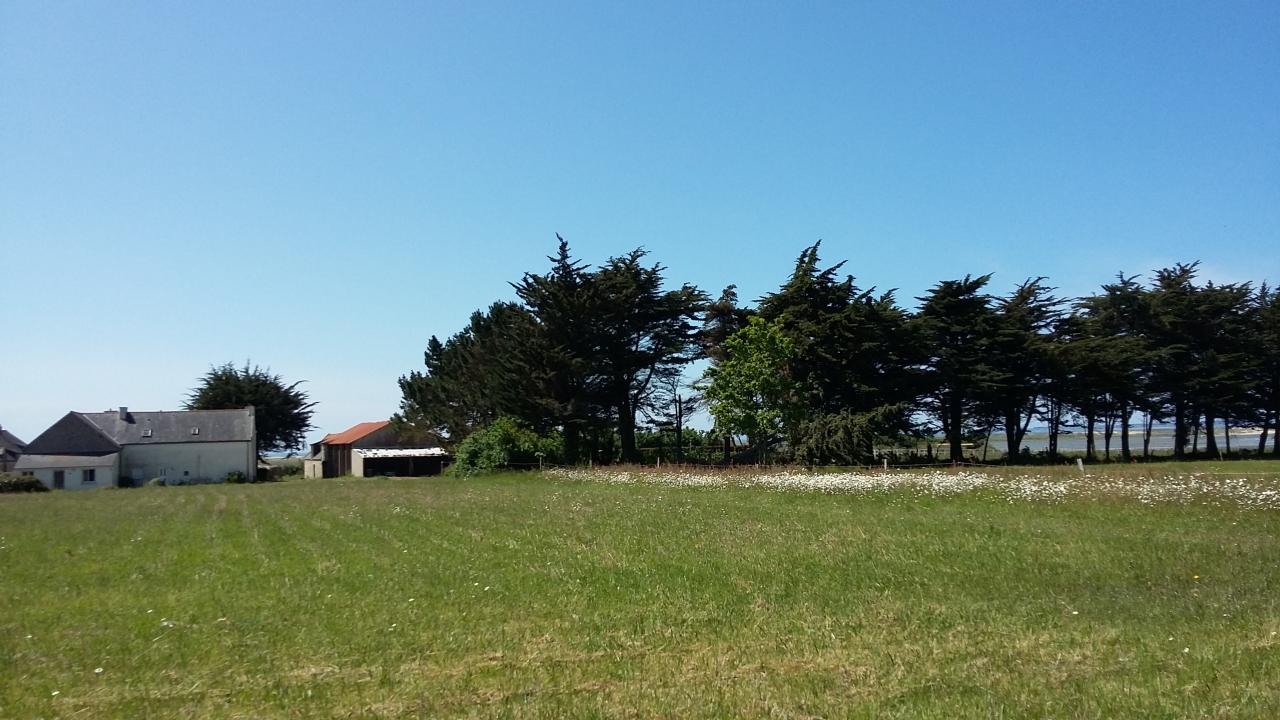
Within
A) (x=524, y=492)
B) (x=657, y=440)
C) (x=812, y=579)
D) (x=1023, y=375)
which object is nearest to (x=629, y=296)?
(x=657, y=440)

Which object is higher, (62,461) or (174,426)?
(174,426)

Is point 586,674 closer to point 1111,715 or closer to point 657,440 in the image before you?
point 1111,715

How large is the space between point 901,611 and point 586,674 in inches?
181

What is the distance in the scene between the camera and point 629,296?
59719 millimetres

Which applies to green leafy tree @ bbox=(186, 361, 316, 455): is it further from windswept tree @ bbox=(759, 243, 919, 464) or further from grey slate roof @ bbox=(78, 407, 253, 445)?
windswept tree @ bbox=(759, 243, 919, 464)

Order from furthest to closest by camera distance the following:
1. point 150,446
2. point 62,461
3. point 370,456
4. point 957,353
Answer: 1. point 370,456
2. point 150,446
3. point 62,461
4. point 957,353

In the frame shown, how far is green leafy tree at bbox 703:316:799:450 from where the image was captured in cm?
5409

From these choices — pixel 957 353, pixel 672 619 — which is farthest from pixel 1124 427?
pixel 672 619

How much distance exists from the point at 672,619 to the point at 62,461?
80.0 metres

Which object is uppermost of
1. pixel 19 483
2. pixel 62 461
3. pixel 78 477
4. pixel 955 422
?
pixel 955 422

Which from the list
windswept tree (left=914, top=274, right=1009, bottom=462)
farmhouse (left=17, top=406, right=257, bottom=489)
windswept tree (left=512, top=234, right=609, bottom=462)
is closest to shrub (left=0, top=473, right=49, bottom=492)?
farmhouse (left=17, top=406, right=257, bottom=489)

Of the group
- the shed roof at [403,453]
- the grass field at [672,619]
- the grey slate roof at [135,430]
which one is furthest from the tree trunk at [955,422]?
the grey slate roof at [135,430]

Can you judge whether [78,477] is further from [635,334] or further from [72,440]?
[635,334]

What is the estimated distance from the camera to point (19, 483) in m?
61.1
